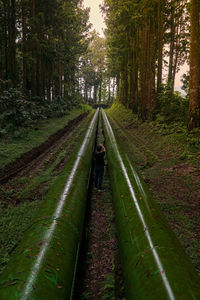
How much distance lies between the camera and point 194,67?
8227mm

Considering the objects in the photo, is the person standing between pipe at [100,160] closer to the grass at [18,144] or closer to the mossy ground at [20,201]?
the mossy ground at [20,201]

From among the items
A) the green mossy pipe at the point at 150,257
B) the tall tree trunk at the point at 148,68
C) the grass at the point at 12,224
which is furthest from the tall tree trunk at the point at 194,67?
the grass at the point at 12,224

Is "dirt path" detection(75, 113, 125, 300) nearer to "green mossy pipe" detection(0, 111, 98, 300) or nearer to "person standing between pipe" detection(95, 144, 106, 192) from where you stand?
"green mossy pipe" detection(0, 111, 98, 300)

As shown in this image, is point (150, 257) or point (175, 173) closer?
point (150, 257)

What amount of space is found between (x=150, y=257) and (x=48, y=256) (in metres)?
1.17

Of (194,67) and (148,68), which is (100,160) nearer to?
(194,67)

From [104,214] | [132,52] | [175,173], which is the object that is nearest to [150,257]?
[104,214]

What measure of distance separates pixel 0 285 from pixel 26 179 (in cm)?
468

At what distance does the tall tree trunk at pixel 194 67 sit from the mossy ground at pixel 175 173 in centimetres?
71

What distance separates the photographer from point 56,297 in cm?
180

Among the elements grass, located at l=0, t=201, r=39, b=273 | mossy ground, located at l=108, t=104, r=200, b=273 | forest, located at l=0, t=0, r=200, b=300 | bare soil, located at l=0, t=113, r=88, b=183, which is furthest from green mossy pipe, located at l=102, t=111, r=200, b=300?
bare soil, located at l=0, t=113, r=88, b=183

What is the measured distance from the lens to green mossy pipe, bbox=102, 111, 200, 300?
5.69 ft

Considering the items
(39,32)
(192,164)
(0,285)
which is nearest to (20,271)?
(0,285)

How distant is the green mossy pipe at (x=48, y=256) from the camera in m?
1.76
